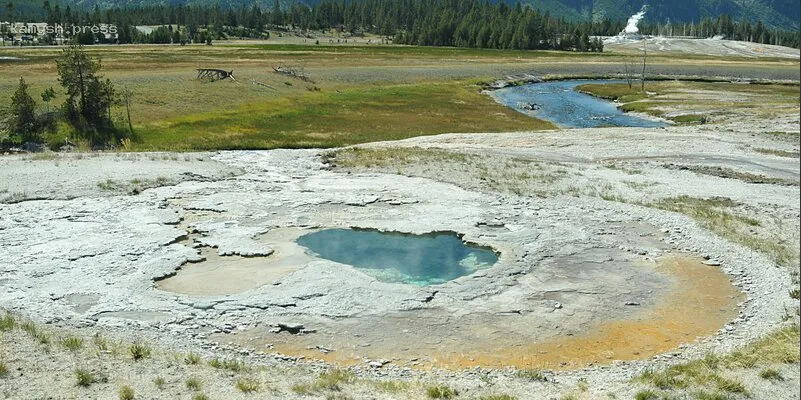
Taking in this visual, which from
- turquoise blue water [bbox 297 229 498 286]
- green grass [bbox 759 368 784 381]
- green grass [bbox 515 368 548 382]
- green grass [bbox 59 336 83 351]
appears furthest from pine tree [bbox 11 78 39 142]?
green grass [bbox 759 368 784 381]

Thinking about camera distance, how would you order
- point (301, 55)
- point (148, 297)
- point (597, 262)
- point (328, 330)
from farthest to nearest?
1. point (301, 55)
2. point (597, 262)
3. point (148, 297)
4. point (328, 330)

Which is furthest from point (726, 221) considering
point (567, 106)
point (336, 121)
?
point (567, 106)

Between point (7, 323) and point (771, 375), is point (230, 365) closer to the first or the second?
point (7, 323)

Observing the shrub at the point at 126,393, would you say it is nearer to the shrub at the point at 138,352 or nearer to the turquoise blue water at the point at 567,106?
the shrub at the point at 138,352

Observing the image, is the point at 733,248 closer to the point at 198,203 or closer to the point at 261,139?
the point at 198,203

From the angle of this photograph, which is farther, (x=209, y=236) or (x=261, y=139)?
(x=261, y=139)

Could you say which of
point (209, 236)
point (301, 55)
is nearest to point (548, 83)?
point (301, 55)

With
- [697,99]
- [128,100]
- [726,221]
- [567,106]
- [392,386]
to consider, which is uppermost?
[697,99]
